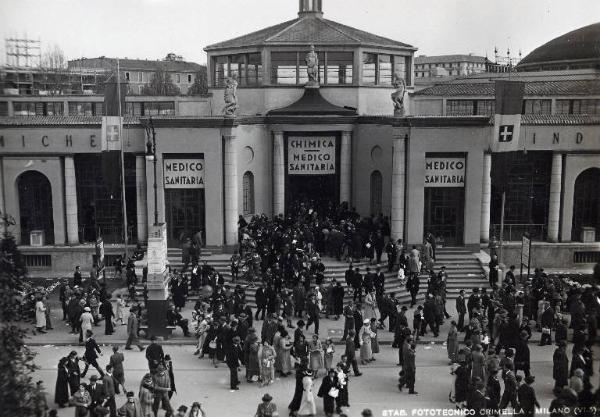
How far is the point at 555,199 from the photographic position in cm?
3494

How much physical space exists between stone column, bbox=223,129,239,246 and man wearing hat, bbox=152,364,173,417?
590 inches

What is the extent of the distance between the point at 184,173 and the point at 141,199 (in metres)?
2.89

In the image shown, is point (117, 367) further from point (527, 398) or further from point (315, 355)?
point (527, 398)

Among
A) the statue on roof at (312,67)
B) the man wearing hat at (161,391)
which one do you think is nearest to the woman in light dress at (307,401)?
the man wearing hat at (161,391)

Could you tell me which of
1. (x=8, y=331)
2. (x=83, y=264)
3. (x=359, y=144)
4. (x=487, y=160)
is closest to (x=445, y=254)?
(x=487, y=160)

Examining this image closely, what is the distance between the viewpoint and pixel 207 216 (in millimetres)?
32938

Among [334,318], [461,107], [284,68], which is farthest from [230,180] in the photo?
[461,107]

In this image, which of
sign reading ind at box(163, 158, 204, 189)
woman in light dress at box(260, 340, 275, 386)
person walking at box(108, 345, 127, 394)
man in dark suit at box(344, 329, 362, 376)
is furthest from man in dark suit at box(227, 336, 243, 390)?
sign reading ind at box(163, 158, 204, 189)

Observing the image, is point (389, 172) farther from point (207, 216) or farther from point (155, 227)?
A: point (155, 227)

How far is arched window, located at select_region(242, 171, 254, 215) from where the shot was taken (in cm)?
3619

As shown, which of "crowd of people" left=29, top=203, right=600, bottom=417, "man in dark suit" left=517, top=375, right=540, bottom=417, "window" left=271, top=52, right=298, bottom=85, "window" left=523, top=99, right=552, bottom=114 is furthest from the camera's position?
"window" left=523, top=99, right=552, bottom=114

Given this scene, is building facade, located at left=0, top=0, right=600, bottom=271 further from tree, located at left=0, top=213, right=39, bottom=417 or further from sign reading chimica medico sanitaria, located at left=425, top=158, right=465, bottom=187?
tree, located at left=0, top=213, right=39, bottom=417

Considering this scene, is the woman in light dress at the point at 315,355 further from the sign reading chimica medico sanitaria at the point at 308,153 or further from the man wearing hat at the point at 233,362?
the sign reading chimica medico sanitaria at the point at 308,153

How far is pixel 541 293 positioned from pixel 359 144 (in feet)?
46.2
